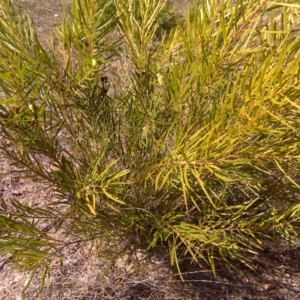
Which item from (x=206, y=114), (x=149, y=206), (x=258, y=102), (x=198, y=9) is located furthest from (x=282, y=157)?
(x=149, y=206)

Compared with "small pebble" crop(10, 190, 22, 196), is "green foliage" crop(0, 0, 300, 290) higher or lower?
higher

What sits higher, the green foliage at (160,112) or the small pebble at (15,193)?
the green foliage at (160,112)

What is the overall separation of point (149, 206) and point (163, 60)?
416mm

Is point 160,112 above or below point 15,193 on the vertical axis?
above

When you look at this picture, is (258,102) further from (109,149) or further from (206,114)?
(109,149)

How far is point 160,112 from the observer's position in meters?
1.18

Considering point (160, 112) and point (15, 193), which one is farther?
point (15, 193)

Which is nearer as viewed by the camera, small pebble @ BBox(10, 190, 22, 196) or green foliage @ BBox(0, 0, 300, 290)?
green foliage @ BBox(0, 0, 300, 290)

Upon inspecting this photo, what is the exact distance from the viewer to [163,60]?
4.11 ft

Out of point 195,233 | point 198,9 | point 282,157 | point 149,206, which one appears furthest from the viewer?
point 149,206

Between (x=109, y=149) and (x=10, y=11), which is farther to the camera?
(x=109, y=149)

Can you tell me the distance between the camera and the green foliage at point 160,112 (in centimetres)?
77

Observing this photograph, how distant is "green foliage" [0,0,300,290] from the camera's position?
77 centimetres

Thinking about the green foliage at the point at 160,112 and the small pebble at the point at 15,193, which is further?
the small pebble at the point at 15,193
